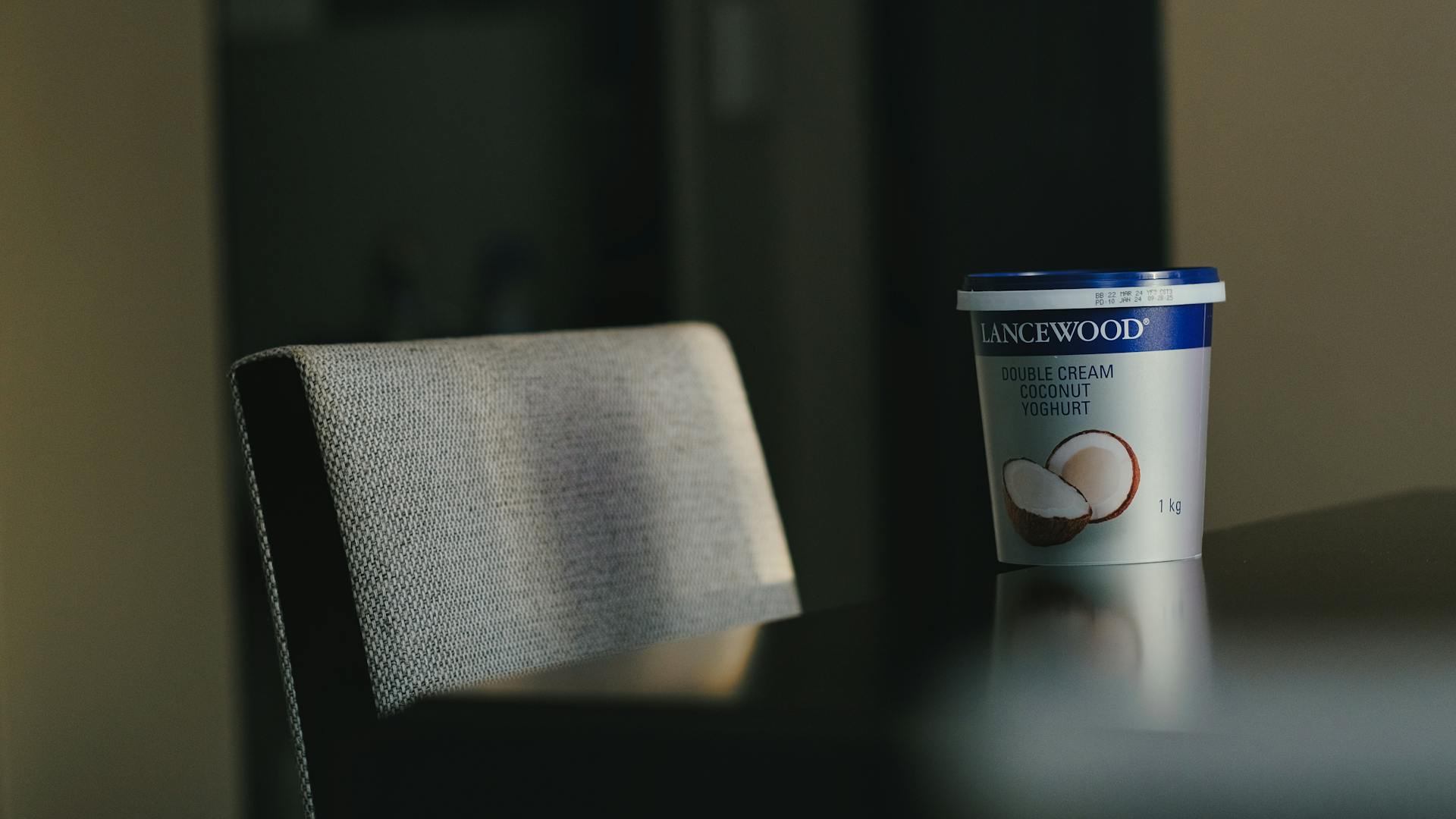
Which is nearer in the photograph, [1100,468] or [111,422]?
[1100,468]

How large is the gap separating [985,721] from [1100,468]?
279 mm

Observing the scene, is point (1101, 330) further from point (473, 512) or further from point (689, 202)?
point (689, 202)

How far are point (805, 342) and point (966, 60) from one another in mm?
504

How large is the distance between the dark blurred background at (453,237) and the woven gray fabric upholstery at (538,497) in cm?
119

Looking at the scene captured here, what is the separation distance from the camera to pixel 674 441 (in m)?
0.87

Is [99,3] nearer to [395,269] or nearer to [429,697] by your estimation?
[395,269]

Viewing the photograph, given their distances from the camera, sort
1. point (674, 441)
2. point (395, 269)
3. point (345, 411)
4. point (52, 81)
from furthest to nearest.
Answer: point (395, 269) → point (52, 81) → point (674, 441) → point (345, 411)

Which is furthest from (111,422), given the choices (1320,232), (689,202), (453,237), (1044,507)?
(1044,507)

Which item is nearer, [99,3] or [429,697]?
[429,697]

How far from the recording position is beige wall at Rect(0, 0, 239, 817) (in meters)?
2.19

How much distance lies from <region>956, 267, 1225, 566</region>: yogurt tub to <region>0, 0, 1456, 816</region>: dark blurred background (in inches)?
53.7

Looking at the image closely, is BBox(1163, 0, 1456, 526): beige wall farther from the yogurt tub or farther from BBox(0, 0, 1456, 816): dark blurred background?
the yogurt tub

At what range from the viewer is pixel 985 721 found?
0.36m

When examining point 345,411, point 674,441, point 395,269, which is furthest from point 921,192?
point 345,411
